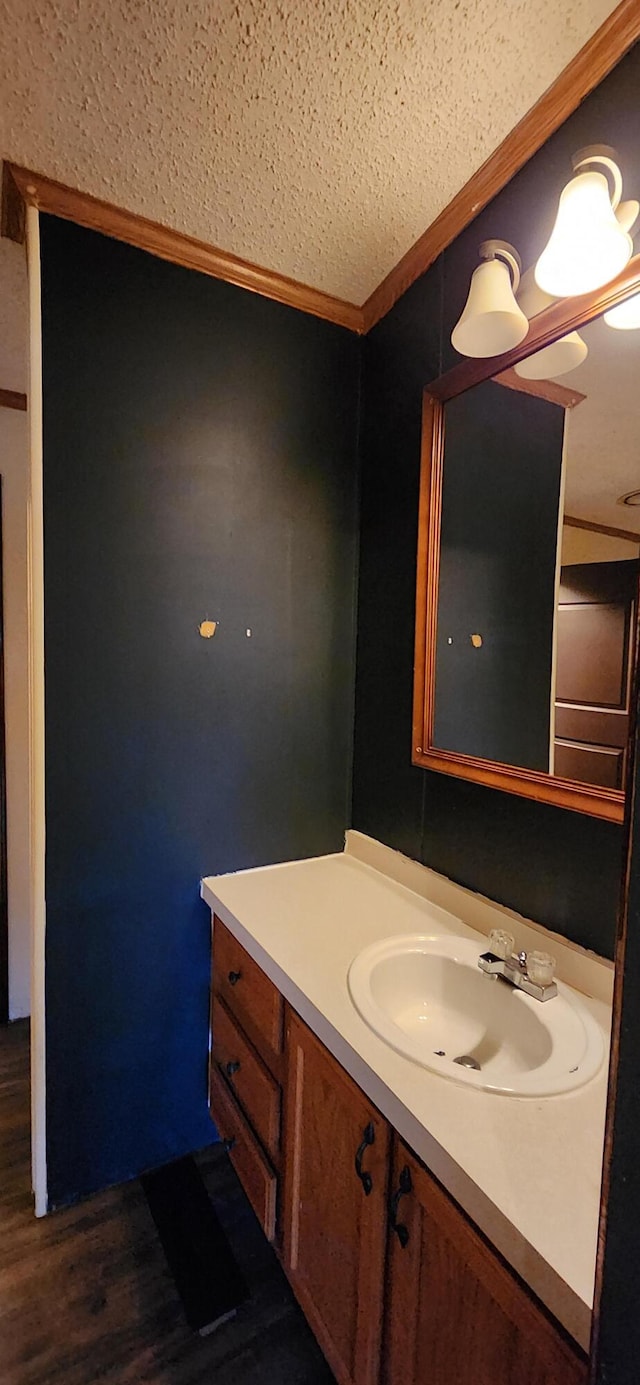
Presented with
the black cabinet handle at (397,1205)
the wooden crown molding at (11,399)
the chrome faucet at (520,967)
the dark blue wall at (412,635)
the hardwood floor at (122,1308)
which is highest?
the wooden crown molding at (11,399)

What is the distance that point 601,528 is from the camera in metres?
0.99

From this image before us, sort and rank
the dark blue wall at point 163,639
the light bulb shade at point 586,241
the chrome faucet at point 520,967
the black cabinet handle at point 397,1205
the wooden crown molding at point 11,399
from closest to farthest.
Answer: the black cabinet handle at point 397,1205
the light bulb shade at point 586,241
the chrome faucet at point 520,967
the dark blue wall at point 163,639
the wooden crown molding at point 11,399

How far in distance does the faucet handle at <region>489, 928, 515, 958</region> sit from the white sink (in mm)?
49

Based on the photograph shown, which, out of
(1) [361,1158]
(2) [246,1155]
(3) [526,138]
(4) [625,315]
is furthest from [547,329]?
(2) [246,1155]

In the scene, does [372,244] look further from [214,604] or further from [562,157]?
[214,604]

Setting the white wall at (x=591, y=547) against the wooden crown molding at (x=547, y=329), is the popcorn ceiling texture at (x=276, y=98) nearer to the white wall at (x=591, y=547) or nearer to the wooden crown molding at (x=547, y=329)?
the wooden crown molding at (x=547, y=329)

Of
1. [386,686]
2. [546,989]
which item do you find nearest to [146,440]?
[386,686]

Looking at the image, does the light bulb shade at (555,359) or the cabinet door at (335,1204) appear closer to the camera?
the cabinet door at (335,1204)

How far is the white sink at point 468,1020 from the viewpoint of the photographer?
31.9 inches

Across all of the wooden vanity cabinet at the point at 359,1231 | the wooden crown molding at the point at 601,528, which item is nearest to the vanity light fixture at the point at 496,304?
the wooden crown molding at the point at 601,528

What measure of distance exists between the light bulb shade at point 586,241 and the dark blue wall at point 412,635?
0.25 ft

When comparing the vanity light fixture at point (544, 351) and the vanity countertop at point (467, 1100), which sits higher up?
the vanity light fixture at point (544, 351)

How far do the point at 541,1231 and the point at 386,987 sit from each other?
543 mm

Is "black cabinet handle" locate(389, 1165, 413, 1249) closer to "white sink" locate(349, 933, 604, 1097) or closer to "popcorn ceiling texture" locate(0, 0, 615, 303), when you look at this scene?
"white sink" locate(349, 933, 604, 1097)
